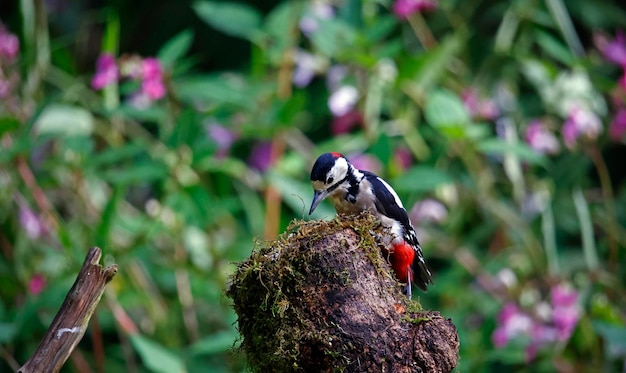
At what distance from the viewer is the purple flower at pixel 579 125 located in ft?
18.2

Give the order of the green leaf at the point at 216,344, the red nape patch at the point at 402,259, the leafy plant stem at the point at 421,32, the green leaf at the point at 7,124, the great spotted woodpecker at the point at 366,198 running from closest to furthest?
the red nape patch at the point at 402,259
the great spotted woodpecker at the point at 366,198
the green leaf at the point at 7,124
the green leaf at the point at 216,344
the leafy plant stem at the point at 421,32

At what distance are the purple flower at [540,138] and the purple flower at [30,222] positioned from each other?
9.41ft

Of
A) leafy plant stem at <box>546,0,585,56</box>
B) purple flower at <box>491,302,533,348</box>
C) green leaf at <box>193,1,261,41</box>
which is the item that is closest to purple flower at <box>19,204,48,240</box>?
green leaf at <box>193,1,261,41</box>

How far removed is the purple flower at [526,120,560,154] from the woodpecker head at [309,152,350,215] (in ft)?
8.42

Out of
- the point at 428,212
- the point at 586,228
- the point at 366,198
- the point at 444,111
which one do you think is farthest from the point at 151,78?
the point at 586,228

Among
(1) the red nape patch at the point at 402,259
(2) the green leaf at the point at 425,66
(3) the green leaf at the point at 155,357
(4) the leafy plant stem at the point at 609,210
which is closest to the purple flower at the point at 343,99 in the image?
(2) the green leaf at the point at 425,66

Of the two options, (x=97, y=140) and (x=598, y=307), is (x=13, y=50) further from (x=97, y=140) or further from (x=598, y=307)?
(x=598, y=307)

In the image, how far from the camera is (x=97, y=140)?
5.95m

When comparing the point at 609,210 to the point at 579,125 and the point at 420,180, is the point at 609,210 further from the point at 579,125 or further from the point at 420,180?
the point at 420,180

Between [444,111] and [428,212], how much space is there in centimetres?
73

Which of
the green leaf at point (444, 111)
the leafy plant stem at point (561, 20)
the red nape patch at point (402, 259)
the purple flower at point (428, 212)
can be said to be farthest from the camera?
the leafy plant stem at point (561, 20)

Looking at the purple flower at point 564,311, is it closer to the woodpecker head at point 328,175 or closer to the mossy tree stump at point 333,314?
the woodpecker head at point 328,175

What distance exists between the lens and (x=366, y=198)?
3.38 metres

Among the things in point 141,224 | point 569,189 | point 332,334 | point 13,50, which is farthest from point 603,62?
point 332,334
